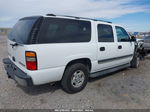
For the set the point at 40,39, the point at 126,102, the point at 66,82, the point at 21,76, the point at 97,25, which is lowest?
the point at 126,102

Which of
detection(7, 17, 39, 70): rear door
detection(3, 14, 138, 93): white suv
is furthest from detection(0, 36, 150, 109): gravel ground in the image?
detection(7, 17, 39, 70): rear door

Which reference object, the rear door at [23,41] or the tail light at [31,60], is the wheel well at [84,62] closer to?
the tail light at [31,60]

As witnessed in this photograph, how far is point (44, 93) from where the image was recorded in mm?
3619

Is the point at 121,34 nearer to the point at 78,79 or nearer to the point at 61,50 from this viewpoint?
the point at 78,79

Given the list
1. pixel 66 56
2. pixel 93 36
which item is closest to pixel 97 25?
pixel 93 36

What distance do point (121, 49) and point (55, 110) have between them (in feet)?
10.3

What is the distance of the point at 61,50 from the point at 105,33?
1.83 meters

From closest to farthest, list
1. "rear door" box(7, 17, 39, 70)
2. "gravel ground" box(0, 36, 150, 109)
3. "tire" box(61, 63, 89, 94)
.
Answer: "rear door" box(7, 17, 39, 70) < "gravel ground" box(0, 36, 150, 109) < "tire" box(61, 63, 89, 94)

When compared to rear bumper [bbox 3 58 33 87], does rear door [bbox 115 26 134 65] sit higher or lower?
higher

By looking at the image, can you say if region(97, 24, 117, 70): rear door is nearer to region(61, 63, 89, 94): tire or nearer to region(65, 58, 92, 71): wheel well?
region(65, 58, 92, 71): wheel well

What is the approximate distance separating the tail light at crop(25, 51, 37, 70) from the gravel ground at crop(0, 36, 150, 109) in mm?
961

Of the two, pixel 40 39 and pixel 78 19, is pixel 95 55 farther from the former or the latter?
pixel 40 39

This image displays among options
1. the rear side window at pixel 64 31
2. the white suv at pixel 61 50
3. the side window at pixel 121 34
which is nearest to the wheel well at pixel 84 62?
the white suv at pixel 61 50

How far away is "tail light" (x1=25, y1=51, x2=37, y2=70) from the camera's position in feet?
8.80
